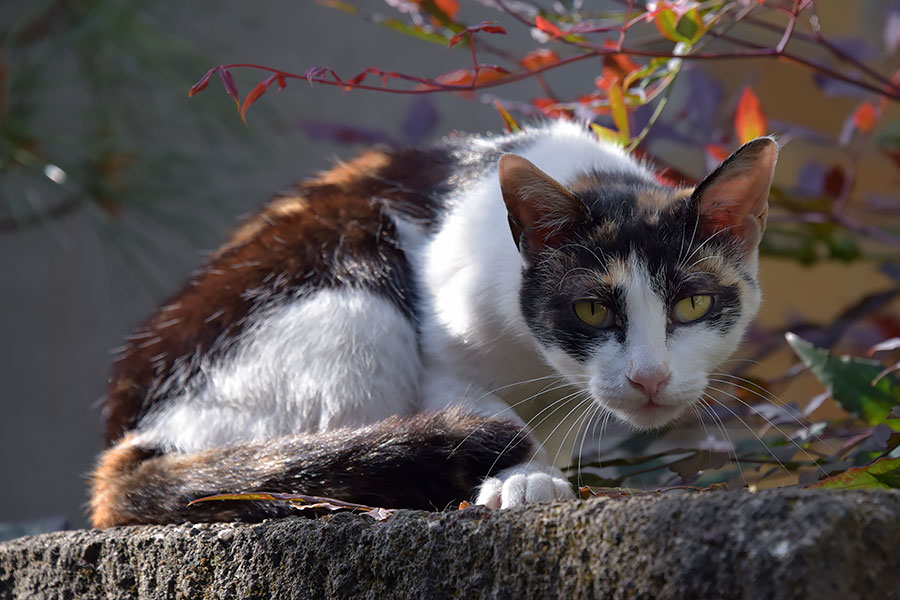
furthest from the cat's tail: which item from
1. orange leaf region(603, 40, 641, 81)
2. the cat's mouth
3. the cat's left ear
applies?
orange leaf region(603, 40, 641, 81)

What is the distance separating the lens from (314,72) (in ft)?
3.16

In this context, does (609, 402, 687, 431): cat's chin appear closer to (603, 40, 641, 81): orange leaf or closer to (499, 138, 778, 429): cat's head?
(499, 138, 778, 429): cat's head

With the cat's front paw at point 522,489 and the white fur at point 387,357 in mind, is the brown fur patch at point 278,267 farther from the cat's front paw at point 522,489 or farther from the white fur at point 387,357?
the cat's front paw at point 522,489

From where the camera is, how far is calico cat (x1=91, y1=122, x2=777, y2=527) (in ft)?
3.12

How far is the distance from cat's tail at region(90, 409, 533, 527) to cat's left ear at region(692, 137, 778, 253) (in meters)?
0.35

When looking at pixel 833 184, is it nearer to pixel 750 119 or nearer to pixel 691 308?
pixel 750 119

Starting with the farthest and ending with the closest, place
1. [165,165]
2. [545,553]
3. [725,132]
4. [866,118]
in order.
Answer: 1. [165,165]
2. [725,132]
3. [866,118]
4. [545,553]

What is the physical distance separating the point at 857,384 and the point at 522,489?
0.48 meters

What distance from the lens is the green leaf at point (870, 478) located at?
2.61 feet

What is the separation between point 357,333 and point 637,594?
0.62 m

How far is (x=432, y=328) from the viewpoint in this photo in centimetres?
120

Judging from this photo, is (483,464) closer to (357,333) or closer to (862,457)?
(357,333)

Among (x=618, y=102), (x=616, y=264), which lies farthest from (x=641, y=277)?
(x=618, y=102)

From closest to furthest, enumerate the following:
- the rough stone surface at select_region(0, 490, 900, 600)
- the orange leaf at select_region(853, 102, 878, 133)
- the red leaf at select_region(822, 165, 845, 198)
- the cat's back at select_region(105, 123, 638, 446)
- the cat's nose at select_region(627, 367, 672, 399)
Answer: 1. the rough stone surface at select_region(0, 490, 900, 600)
2. the cat's nose at select_region(627, 367, 672, 399)
3. the cat's back at select_region(105, 123, 638, 446)
4. the orange leaf at select_region(853, 102, 878, 133)
5. the red leaf at select_region(822, 165, 845, 198)
